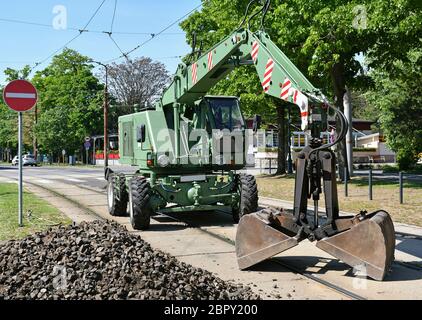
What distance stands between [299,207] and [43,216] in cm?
705

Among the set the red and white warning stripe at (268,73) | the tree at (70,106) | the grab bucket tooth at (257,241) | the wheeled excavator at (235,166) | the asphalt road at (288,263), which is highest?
the tree at (70,106)

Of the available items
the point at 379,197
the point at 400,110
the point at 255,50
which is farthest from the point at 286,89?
the point at 400,110

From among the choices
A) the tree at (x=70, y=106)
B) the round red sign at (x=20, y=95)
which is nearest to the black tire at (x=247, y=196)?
the round red sign at (x=20, y=95)

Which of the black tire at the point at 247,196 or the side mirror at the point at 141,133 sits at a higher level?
the side mirror at the point at 141,133

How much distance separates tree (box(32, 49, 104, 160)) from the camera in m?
62.1

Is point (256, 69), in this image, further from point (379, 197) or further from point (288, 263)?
point (379, 197)

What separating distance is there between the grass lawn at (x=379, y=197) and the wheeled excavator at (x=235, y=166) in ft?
9.24

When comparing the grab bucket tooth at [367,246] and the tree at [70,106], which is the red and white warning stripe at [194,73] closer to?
the grab bucket tooth at [367,246]

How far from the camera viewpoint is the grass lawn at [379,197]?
12.8 metres

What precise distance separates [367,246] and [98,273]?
3.19 m

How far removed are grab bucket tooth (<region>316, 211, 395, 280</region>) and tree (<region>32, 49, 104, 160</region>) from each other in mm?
56344

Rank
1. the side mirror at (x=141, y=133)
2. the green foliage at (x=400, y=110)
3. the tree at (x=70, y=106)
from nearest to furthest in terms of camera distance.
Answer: the side mirror at (x=141, y=133) → the green foliage at (x=400, y=110) → the tree at (x=70, y=106)

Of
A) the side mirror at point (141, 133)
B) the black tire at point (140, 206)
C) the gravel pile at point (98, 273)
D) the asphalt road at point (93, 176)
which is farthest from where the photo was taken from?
the asphalt road at point (93, 176)

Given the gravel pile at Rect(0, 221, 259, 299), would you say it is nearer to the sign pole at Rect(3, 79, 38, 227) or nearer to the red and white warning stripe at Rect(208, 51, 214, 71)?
the sign pole at Rect(3, 79, 38, 227)
